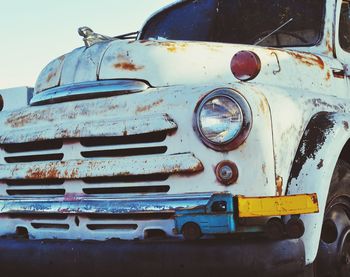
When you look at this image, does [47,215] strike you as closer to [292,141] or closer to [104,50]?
[104,50]

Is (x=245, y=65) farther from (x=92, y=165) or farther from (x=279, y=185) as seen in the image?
(x=92, y=165)

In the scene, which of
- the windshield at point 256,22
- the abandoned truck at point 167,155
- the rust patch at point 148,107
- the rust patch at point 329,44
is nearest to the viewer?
the abandoned truck at point 167,155

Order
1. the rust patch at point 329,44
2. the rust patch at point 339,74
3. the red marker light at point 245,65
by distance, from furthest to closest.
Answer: the rust patch at point 329,44, the rust patch at point 339,74, the red marker light at point 245,65

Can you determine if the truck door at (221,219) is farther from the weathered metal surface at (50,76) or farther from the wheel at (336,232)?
the weathered metal surface at (50,76)

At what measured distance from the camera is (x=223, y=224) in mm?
2818

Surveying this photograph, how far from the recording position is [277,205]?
2.88 metres

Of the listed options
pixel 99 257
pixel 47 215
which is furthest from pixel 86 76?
pixel 99 257

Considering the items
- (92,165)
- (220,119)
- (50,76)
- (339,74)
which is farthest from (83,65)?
(339,74)

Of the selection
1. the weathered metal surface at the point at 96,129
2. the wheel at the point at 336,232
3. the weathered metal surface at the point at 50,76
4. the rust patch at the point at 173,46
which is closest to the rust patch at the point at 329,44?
the wheel at the point at 336,232

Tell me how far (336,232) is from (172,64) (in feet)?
4.23

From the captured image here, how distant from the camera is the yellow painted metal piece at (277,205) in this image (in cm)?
282

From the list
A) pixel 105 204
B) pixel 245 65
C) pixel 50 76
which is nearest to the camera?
pixel 105 204

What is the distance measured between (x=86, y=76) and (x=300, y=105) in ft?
4.00

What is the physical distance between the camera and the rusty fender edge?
9.13 ft
